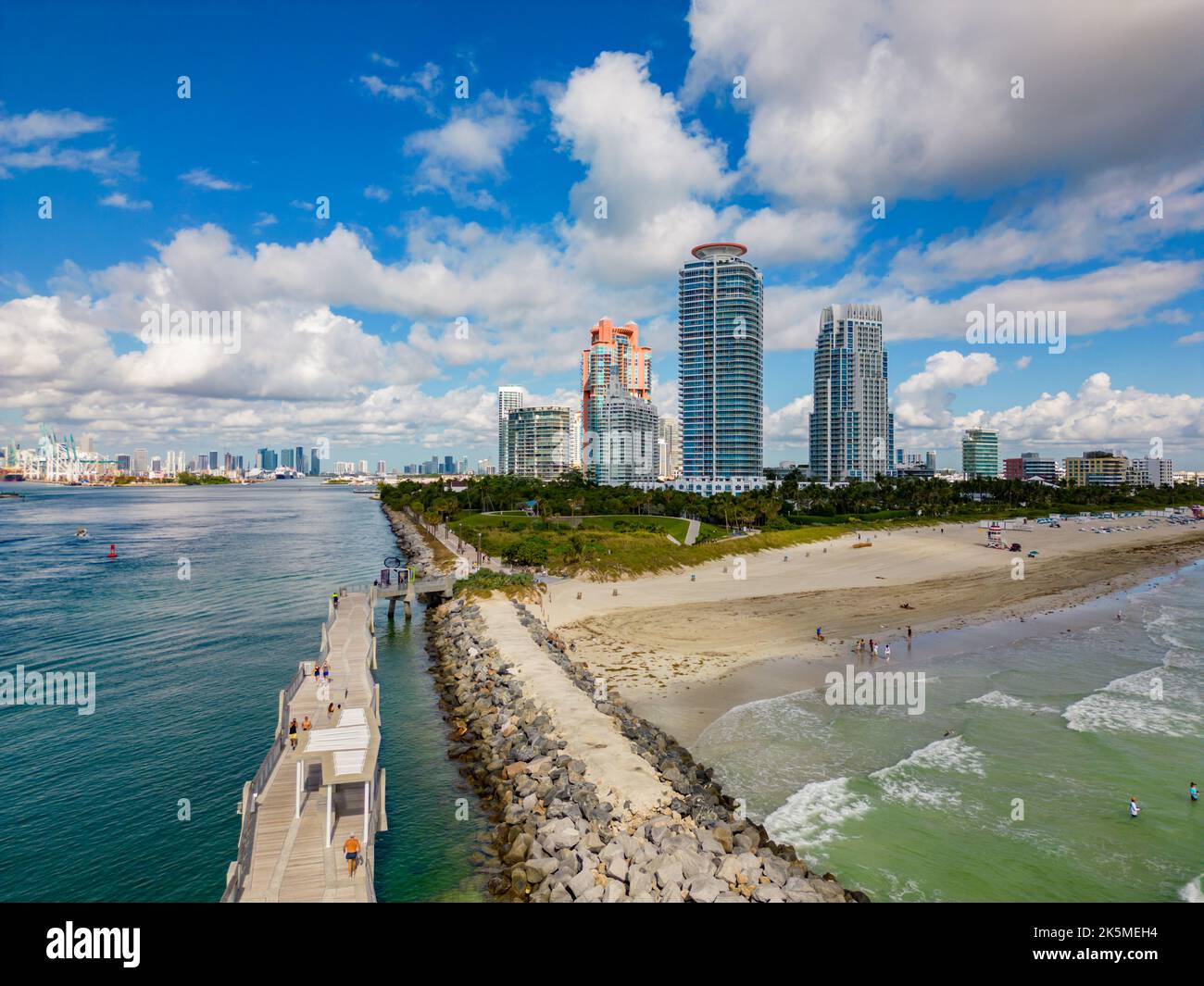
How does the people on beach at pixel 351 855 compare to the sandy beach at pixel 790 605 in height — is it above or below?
above

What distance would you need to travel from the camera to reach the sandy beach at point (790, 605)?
39.2 metres

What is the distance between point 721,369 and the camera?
7446 inches

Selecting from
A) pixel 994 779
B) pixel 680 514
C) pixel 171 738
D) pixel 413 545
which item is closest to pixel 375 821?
pixel 171 738

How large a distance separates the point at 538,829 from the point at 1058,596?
65413 mm

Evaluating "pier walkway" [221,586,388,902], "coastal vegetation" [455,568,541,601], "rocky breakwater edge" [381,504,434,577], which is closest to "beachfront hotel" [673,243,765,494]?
"rocky breakwater edge" [381,504,434,577]

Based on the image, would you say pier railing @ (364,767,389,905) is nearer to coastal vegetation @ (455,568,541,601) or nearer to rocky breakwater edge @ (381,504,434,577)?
coastal vegetation @ (455,568,541,601)

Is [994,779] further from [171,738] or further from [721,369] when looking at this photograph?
[721,369]

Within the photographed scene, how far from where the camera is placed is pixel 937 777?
26.6 m

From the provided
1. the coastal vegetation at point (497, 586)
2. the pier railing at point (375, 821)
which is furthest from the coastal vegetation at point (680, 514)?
the pier railing at point (375, 821)

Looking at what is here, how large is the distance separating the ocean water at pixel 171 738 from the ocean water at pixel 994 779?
12363 mm

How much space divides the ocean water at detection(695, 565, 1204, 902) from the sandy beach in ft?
14.8

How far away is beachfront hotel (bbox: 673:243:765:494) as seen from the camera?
186 metres

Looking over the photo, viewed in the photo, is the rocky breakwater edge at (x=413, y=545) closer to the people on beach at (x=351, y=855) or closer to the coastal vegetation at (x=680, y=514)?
the coastal vegetation at (x=680, y=514)

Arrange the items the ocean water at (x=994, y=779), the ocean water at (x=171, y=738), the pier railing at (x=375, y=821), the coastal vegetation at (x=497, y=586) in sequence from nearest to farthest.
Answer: the pier railing at (x=375, y=821) → the ocean water at (x=994, y=779) → the ocean water at (x=171, y=738) → the coastal vegetation at (x=497, y=586)
